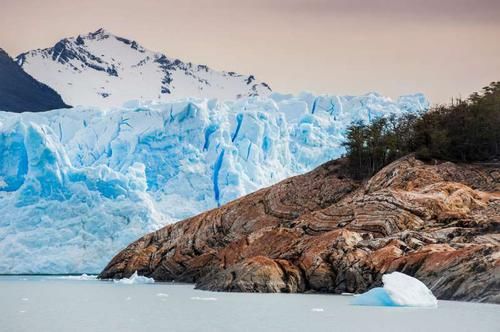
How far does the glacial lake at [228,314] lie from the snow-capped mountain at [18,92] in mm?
58578

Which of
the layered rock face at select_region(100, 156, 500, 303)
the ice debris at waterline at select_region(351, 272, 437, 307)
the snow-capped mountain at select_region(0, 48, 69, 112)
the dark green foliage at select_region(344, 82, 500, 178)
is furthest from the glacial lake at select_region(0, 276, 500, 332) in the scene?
the snow-capped mountain at select_region(0, 48, 69, 112)

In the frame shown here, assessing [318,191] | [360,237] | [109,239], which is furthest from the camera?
[109,239]

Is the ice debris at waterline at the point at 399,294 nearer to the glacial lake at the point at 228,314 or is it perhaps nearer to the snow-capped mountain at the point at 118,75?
the glacial lake at the point at 228,314

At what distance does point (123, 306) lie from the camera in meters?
27.1

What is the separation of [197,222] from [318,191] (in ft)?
22.3

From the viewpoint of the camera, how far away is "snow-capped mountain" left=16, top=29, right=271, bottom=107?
114m

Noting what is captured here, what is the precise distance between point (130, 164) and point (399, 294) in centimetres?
4467

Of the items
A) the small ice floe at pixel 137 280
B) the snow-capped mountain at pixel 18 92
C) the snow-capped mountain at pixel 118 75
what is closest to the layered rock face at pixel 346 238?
the small ice floe at pixel 137 280

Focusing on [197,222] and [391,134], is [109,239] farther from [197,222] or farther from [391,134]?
[391,134]

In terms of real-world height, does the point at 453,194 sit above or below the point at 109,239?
above

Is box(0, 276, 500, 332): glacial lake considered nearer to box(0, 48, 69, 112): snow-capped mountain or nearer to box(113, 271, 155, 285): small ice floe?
box(113, 271, 155, 285): small ice floe

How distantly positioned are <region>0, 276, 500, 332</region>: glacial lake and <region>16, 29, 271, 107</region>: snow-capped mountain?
7940cm

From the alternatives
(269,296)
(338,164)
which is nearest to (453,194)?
(269,296)

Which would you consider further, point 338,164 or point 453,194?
point 338,164
